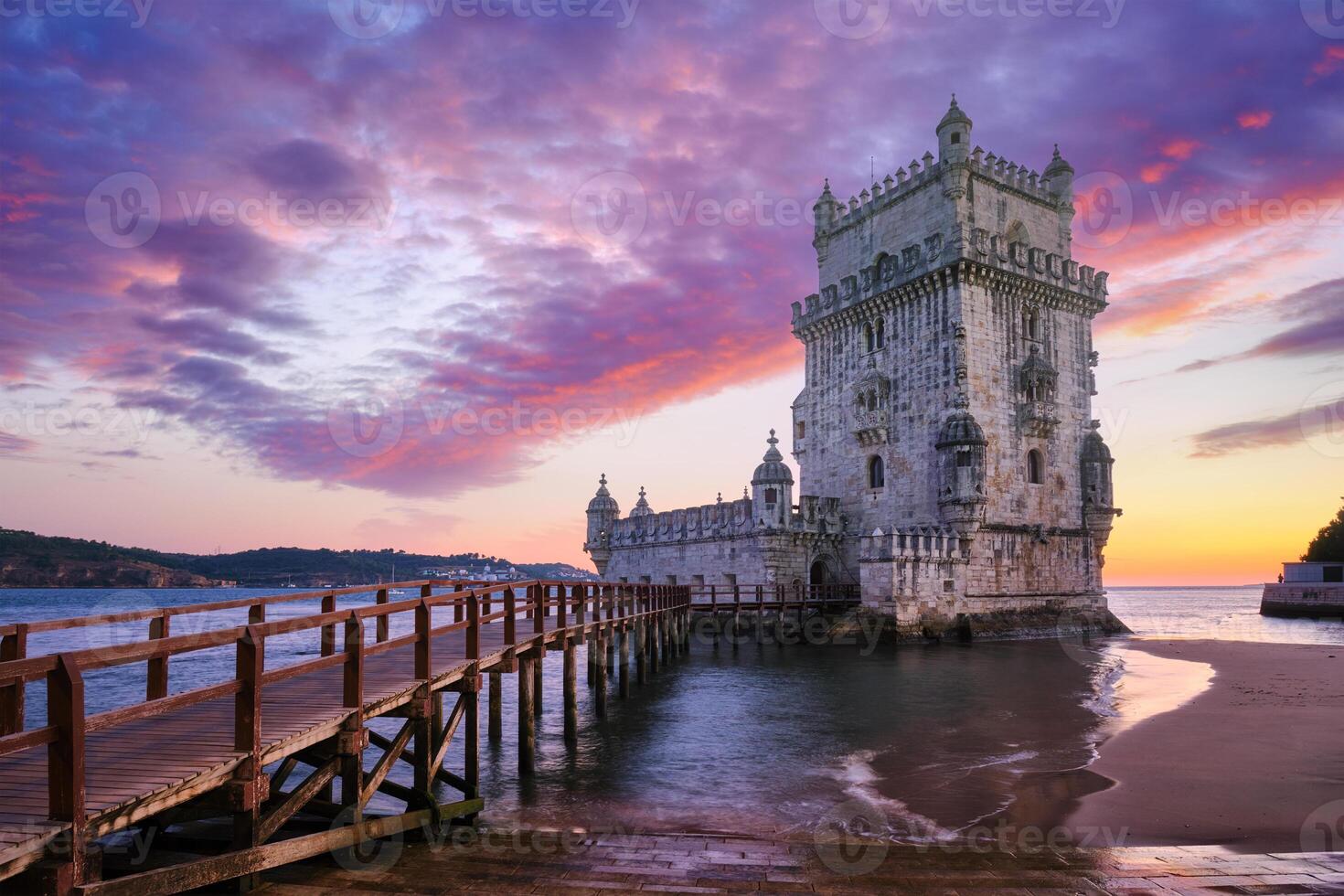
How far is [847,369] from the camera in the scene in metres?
40.3

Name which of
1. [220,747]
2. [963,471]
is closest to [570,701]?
[220,747]

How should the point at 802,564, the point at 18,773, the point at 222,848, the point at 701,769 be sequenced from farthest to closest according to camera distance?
the point at 802,564 → the point at 701,769 → the point at 222,848 → the point at 18,773

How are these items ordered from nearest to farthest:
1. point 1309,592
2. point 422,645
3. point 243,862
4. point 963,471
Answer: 1. point 243,862
2. point 422,645
3. point 963,471
4. point 1309,592

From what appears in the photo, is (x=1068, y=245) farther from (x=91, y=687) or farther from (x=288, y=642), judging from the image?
(x=288, y=642)

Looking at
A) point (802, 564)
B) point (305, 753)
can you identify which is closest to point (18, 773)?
point (305, 753)

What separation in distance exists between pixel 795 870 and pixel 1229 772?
9.35m

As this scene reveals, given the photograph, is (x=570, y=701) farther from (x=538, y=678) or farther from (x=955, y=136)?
(x=955, y=136)

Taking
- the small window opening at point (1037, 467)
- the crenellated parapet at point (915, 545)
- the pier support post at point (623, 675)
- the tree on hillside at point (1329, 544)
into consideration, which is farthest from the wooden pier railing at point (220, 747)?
the tree on hillside at point (1329, 544)

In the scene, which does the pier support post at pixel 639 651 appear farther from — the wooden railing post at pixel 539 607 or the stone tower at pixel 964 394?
the stone tower at pixel 964 394

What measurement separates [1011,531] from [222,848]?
3352cm

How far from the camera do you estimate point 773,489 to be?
123 feet

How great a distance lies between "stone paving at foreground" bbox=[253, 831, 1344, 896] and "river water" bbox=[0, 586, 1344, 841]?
187cm

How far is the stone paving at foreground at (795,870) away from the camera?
23.1ft

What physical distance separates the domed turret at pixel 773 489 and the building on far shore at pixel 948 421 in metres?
0.08
